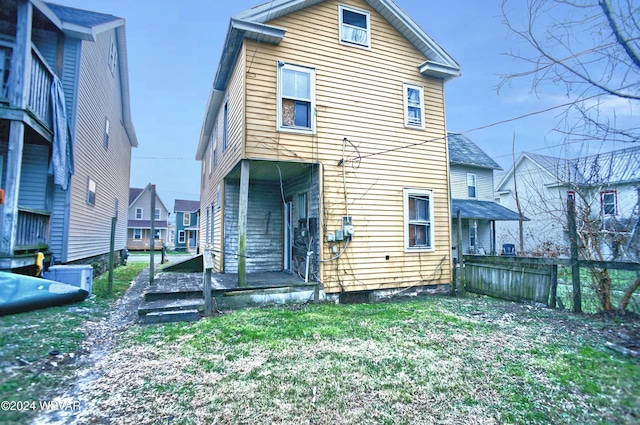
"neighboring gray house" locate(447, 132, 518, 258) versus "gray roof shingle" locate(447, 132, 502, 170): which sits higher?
"gray roof shingle" locate(447, 132, 502, 170)

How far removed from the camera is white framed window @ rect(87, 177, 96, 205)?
10212 mm

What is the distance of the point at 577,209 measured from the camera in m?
6.23

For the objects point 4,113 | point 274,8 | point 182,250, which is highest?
point 274,8

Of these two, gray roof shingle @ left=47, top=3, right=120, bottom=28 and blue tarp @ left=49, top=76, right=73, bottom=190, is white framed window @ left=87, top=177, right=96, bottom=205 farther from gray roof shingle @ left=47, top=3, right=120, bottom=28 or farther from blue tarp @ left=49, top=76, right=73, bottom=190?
gray roof shingle @ left=47, top=3, right=120, bottom=28

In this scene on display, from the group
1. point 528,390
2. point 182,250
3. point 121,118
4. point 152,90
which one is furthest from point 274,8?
point 152,90

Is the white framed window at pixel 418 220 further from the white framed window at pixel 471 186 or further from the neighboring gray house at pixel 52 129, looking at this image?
the white framed window at pixel 471 186

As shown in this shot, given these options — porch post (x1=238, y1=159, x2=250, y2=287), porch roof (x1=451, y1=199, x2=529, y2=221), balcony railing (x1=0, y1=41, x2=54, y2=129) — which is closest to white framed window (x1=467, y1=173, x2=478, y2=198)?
porch roof (x1=451, y1=199, x2=529, y2=221)

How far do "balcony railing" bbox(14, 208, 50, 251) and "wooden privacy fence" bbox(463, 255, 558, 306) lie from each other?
10577mm

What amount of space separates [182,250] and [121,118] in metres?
24.1

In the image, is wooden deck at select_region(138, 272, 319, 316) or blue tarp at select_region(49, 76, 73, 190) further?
blue tarp at select_region(49, 76, 73, 190)

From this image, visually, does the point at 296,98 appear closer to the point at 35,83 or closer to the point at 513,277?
the point at 35,83

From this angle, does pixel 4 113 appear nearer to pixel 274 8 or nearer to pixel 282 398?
pixel 274 8

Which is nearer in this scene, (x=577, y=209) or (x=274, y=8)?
(x=577, y=209)

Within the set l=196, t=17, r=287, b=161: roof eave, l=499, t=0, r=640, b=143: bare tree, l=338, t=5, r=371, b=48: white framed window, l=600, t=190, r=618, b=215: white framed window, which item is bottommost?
l=600, t=190, r=618, b=215: white framed window
